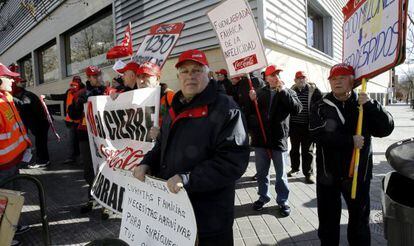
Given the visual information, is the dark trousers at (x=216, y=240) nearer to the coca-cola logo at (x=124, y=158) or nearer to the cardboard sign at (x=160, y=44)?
the coca-cola logo at (x=124, y=158)

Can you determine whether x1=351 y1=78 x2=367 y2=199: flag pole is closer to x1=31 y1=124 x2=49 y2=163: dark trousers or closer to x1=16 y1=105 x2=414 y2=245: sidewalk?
x1=16 y1=105 x2=414 y2=245: sidewalk

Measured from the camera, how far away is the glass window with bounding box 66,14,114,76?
45.0 feet

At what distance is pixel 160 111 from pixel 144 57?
60.0 inches

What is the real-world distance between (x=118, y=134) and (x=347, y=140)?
7.86 feet

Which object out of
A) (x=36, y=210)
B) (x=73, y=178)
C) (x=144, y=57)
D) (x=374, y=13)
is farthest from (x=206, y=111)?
(x=73, y=178)

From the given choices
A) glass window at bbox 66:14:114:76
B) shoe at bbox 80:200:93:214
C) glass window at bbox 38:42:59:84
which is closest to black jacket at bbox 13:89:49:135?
shoe at bbox 80:200:93:214

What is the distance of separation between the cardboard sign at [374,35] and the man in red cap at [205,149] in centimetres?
121

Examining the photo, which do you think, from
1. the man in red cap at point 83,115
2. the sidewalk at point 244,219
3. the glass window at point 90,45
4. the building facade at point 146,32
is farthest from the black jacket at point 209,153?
the glass window at point 90,45

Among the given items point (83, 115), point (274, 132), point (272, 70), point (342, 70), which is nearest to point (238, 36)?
point (272, 70)

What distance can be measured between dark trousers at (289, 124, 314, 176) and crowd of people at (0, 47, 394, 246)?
1458mm

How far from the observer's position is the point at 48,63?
19766 mm

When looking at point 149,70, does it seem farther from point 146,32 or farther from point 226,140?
point 146,32

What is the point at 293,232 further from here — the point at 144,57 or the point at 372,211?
the point at 144,57

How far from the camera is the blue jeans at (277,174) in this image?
4562 millimetres
